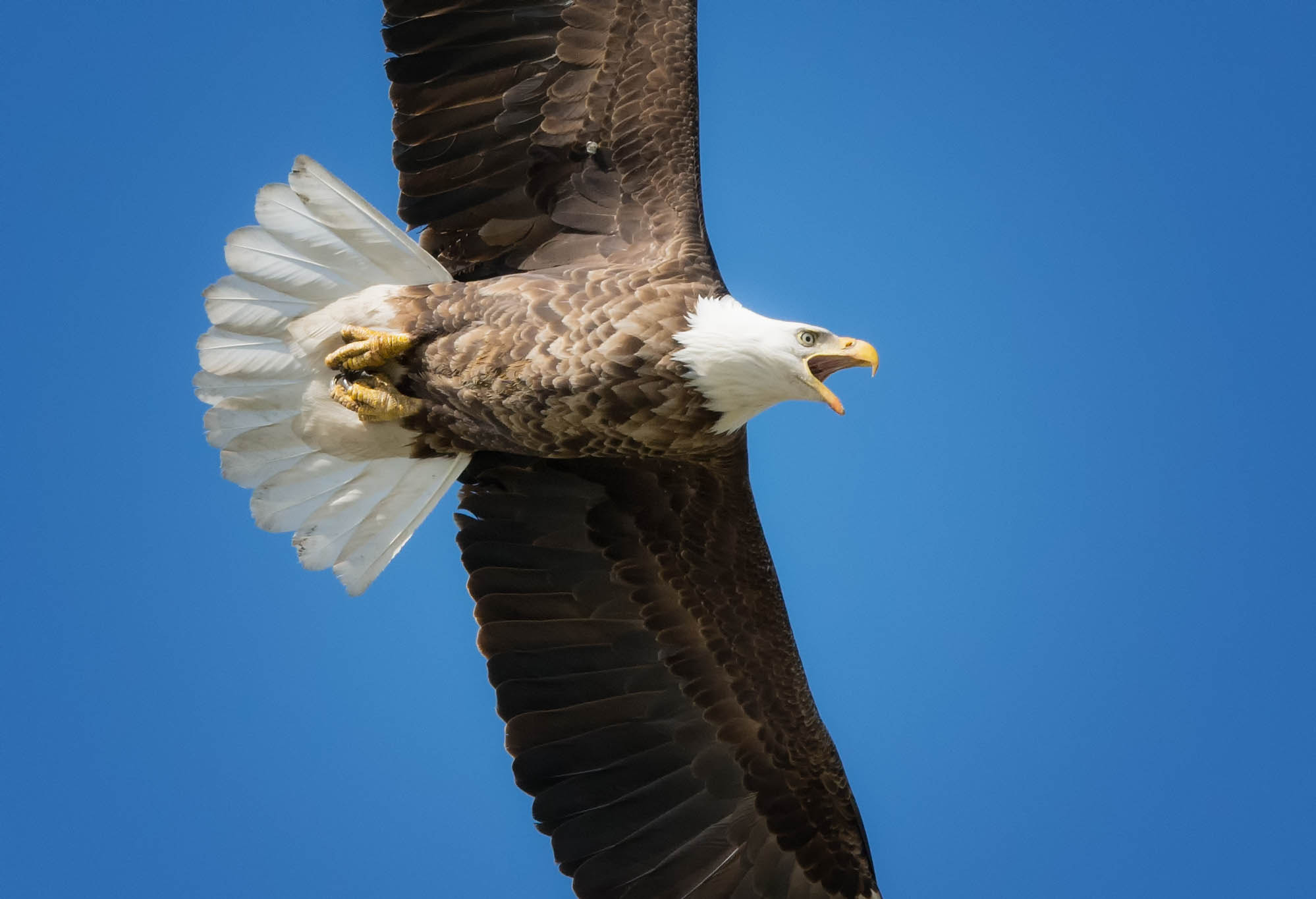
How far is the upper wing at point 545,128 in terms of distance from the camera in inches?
233

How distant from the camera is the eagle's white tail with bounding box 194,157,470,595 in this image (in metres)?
5.95

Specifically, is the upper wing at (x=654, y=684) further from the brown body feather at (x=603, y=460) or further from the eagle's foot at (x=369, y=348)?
the eagle's foot at (x=369, y=348)

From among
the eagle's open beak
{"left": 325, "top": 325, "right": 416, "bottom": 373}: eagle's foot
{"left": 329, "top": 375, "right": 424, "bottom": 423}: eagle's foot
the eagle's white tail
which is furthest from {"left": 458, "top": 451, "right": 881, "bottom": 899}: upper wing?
the eagle's open beak

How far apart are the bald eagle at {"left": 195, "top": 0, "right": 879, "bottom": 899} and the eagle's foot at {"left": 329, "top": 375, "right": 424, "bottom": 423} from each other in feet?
0.03

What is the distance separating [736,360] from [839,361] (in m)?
0.35

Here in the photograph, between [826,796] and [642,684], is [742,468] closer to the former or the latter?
[642,684]

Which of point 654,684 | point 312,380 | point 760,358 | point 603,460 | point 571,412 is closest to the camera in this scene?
point 760,358

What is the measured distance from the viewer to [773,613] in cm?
654

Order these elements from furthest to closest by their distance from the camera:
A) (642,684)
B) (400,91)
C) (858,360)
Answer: (642,684) < (400,91) < (858,360)

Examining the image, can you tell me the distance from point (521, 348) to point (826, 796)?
2311mm

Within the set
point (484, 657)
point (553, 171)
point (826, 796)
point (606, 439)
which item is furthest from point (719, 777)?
point (553, 171)

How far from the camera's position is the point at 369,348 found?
585 cm

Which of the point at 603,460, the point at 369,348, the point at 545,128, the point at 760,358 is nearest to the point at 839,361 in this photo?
the point at 760,358

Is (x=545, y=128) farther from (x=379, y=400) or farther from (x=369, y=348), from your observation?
(x=379, y=400)
